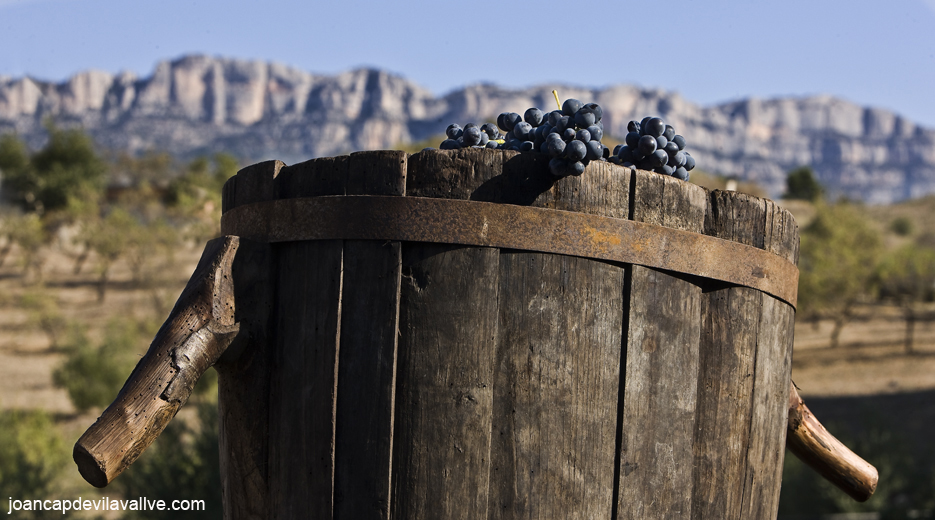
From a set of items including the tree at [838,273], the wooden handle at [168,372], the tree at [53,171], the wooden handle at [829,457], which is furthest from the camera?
the tree at [53,171]

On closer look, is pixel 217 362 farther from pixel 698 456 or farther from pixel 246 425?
pixel 698 456

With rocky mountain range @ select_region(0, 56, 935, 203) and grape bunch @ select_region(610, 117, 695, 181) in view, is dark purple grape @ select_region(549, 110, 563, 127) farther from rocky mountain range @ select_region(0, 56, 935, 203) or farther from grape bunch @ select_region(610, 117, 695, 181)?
rocky mountain range @ select_region(0, 56, 935, 203)

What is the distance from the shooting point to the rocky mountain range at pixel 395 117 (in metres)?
111

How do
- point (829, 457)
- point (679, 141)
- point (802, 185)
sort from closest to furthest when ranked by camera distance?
point (679, 141)
point (829, 457)
point (802, 185)

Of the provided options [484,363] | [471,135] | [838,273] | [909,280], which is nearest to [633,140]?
[471,135]

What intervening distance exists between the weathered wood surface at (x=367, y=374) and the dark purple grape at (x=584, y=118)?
37cm

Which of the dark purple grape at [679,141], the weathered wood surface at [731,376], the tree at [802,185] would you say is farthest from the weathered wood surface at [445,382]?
the tree at [802,185]

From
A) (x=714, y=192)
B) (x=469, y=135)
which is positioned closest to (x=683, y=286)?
(x=714, y=192)

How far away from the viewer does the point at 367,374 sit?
140 centimetres

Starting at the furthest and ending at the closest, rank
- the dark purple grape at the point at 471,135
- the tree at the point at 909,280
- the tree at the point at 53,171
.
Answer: the tree at the point at 53,171 → the tree at the point at 909,280 → the dark purple grape at the point at 471,135

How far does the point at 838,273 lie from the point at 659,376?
21.1 metres

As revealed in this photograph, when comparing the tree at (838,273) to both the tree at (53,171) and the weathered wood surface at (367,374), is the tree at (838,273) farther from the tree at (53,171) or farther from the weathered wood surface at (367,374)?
the tree at (53,171)

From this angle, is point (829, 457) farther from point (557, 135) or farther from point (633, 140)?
point (557, 135)

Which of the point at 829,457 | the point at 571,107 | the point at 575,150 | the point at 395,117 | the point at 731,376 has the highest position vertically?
the point at 395,117
